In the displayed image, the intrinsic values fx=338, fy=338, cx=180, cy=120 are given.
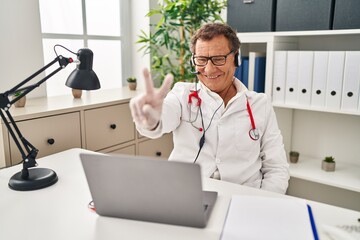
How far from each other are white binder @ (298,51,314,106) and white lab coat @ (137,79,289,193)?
29.1 inches

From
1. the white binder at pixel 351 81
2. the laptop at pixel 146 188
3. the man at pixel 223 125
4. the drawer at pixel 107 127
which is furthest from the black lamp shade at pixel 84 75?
the white binder at pixel 351 81

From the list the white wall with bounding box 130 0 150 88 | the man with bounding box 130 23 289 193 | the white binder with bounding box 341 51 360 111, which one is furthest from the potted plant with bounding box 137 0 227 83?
the man with bounding box 130 23 289 193

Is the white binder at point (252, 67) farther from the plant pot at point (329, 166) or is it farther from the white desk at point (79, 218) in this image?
the white desk at point (79, 218)

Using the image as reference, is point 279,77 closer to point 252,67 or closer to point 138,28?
point 252,67

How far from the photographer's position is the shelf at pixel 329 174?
6.64 ft

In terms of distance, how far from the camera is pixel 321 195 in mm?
2488

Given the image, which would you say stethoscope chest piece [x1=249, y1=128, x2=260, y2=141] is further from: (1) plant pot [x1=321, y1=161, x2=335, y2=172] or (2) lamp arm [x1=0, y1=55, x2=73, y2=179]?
(1) plant pot [x1=321, y1=161, x2=335, y2=172]

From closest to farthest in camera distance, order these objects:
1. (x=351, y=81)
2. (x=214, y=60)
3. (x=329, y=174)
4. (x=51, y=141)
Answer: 1. (x=214, y=60)
2. (x=51, y=141)
3. (x=351, y=81)
4. (x=329, y=174)

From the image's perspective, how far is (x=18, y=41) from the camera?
2.05 meters

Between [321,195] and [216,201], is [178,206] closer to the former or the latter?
[216,201]

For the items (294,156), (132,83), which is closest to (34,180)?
(132,83)

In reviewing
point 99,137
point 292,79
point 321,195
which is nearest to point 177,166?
point 99,137

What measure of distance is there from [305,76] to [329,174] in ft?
2.12

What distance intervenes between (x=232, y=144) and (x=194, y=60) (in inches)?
15.5
